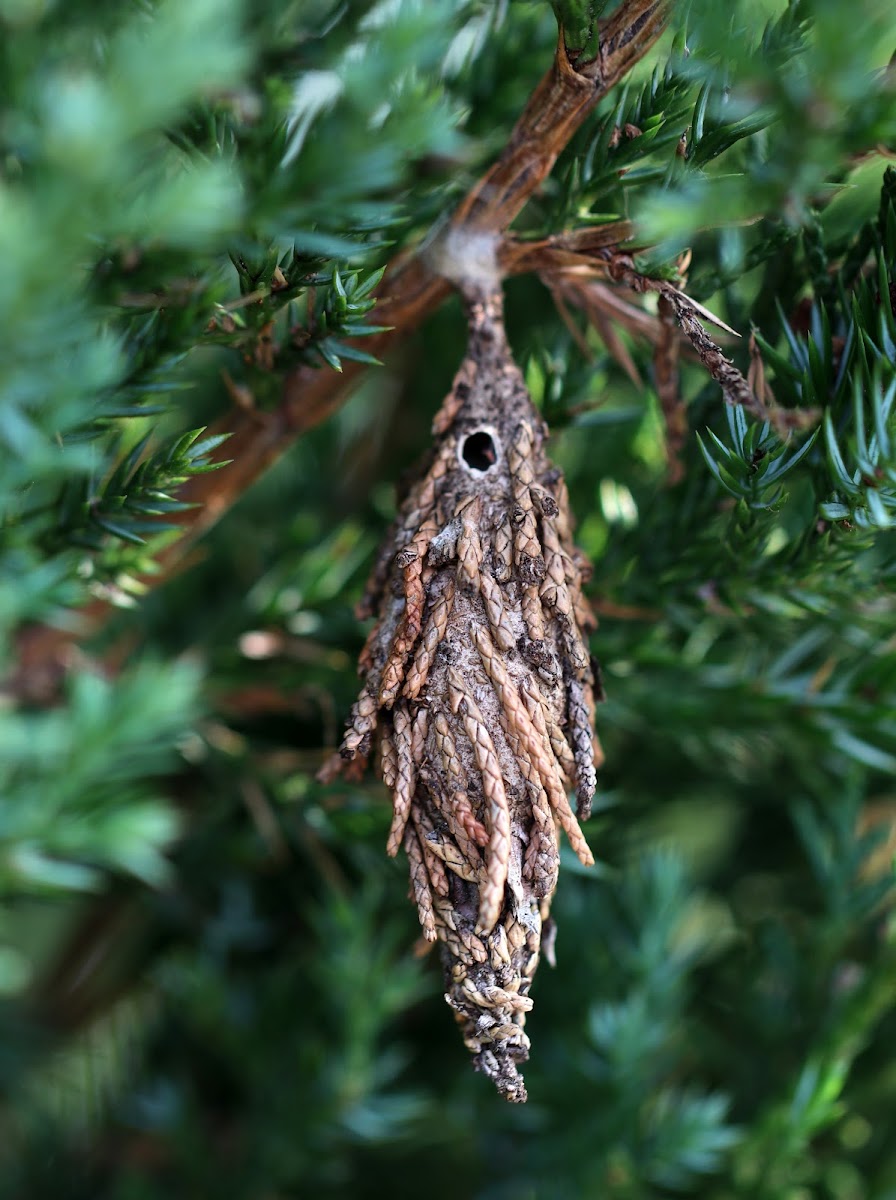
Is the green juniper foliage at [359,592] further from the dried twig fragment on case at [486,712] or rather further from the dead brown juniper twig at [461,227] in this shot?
the dried twig fragment on case at [486,712]

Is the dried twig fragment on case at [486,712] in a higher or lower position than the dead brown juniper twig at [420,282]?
lower

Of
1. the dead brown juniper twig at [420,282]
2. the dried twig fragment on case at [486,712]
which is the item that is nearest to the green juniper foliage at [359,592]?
the dead brown juniper twig at [420,282]

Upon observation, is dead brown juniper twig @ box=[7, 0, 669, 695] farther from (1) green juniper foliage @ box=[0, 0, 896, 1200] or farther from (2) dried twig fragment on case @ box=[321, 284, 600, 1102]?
(2) dried twig fragment on case @ box=[321, 284, 600, 1102]

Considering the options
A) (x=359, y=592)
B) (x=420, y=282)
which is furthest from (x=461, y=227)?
(x=359, y=592)

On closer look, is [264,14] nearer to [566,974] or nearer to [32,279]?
[32,279]

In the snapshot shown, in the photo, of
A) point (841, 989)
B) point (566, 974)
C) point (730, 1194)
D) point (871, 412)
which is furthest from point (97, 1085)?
point (871, 412)

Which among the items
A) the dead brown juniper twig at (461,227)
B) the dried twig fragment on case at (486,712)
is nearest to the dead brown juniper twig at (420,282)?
the dead brown juniper twig at (461,227)

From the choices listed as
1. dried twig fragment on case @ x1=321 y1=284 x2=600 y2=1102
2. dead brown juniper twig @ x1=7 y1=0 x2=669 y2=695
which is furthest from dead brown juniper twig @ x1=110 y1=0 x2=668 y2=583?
dried twig fragment on case @ x1=321 y1=284 x2=600 y2=1102

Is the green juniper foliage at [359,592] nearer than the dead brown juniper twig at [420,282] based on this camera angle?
Yes
